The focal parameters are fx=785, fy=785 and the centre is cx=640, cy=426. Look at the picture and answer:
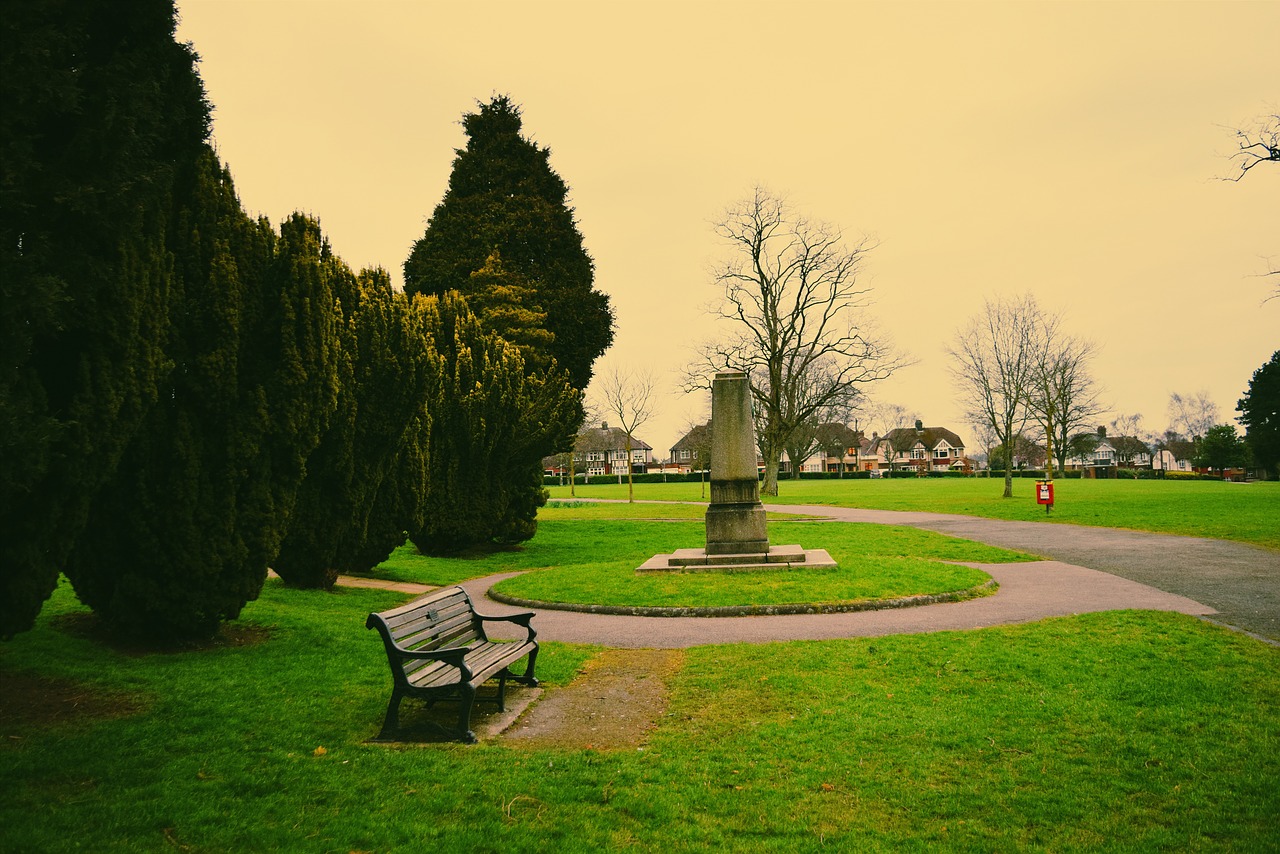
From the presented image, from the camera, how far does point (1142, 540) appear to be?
66.1 feet

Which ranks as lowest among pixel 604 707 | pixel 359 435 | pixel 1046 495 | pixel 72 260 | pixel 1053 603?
pixel 604 707

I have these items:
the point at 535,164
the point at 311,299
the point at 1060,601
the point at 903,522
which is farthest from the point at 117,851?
the point at 535,164

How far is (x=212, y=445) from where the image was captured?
811 centimetres

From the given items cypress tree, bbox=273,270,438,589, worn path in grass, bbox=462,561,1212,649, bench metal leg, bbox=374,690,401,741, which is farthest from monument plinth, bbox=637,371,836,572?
bench metal leg, bbox=374,690,401,741

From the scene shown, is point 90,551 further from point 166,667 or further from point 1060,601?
point 1060,601

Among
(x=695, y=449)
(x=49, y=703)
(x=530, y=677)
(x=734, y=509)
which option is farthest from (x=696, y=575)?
(x=695, y=449)

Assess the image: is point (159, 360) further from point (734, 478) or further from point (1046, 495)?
point (1046, 495)

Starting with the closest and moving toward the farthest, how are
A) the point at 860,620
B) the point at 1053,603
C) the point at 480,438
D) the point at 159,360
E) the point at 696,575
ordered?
the point at 159,360 → the point at 860,620 → the point at 1053,603 → the point at 696,575 → the point at 480,438

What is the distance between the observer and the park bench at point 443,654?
575 cm

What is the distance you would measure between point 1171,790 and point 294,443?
8257mm

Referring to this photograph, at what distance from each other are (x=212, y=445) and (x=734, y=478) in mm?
9591

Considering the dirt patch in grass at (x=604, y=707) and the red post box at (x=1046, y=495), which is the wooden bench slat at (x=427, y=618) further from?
the red post box at (x=1046, y=495)

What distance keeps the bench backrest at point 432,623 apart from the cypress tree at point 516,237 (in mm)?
23341

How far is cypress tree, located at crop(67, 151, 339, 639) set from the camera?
7.75m
